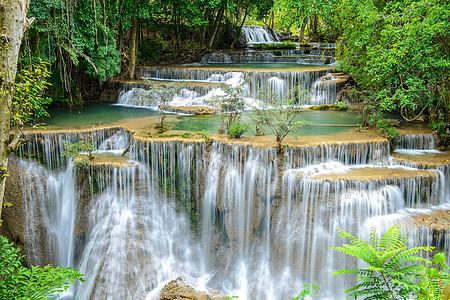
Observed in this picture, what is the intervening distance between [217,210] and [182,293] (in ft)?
7.30

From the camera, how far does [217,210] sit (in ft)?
31.6

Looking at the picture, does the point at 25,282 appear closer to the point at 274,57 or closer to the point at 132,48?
the point at 132,48

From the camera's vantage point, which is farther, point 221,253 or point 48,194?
point 48,194

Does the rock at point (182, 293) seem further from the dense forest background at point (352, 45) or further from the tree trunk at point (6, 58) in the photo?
the dense forest background at point (352, 45)

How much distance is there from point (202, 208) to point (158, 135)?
2412 mm

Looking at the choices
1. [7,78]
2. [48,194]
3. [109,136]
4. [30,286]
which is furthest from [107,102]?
[30,286]

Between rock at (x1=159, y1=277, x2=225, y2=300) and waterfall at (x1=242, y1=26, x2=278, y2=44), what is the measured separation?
24.3 meters

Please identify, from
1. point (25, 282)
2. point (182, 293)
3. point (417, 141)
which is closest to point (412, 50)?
point (417, 141)

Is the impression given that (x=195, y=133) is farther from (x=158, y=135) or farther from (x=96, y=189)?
(x=96, y=189)

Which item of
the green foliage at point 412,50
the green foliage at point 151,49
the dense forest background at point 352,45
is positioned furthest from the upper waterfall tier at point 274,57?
the green foliage at point 412,50

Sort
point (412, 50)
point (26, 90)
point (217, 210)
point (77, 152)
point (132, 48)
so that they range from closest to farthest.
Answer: point (26, 90), point (412, 50), point (217, 210), point (77, 152), point (132, 48)

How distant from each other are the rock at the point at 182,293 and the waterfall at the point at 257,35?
79.8 feet

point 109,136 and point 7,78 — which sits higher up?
point 7,78

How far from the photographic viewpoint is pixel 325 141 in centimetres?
988
